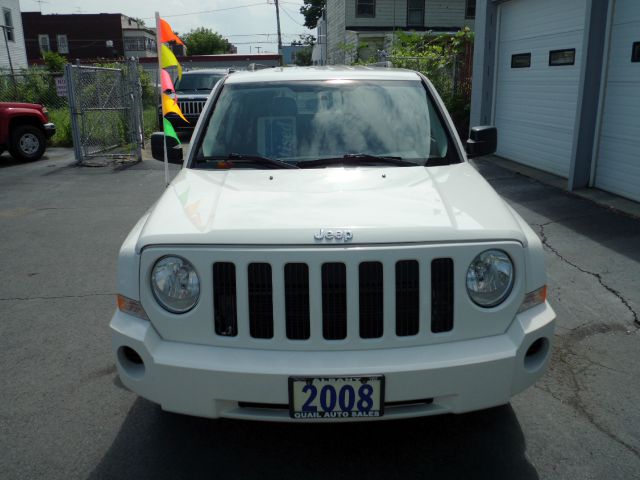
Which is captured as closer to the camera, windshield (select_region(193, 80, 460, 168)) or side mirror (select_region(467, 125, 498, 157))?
windshield (select_region(193, 80, 460, 168))

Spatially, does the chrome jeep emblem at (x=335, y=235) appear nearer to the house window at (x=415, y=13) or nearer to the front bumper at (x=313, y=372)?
the front bumper at (x=313, y=372)

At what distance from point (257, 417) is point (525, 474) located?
1270 mm

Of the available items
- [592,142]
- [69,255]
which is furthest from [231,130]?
[592,142]

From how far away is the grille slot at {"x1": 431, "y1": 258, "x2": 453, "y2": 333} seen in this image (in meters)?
2.57

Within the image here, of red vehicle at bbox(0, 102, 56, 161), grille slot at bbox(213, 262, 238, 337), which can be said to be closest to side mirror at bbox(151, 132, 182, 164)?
grille slot at bbox(213, 262, 238, 337)

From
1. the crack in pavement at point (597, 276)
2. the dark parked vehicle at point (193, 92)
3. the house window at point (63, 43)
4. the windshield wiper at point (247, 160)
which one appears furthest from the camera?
the house window at point (63, 43)

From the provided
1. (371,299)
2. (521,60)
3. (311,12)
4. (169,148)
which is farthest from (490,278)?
(311,12)

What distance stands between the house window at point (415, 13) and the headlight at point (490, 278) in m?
30.4

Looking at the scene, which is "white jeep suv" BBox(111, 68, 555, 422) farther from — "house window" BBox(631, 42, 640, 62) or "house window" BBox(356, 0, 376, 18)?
"house window" BBox(356, 0, 376, 18)

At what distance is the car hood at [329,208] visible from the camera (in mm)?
2584

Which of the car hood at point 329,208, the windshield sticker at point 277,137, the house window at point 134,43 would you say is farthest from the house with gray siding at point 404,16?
the house window at point 134,43

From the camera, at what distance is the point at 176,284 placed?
2.61 m

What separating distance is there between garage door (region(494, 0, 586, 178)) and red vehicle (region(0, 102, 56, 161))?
10.1 metres

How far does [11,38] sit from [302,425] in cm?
3365
